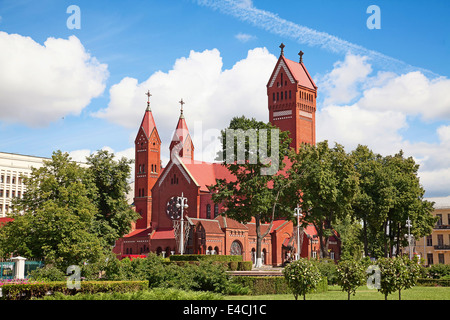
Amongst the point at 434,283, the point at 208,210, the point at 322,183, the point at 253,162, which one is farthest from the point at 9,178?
the point at 434,283

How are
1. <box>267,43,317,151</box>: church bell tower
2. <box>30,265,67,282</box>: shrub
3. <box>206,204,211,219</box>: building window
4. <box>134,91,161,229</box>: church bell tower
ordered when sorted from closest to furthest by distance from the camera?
1. <box>30,265,67,282</box>: shrub
2. <box>206,204,211,219</box>: building window
3. <box>267,43,317,151</box>: church bell tower
4. <box>134,91,161,229</box>: church bell tower

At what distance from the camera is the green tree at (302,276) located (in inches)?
899

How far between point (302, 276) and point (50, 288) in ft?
40.5

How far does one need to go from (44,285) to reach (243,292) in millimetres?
11954

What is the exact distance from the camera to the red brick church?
69.8 meters

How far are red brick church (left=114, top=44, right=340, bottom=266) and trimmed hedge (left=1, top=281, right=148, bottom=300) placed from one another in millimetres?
40116

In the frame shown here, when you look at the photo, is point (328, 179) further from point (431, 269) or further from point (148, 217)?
point (148, 217)

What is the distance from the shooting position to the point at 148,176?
90250 millimetres

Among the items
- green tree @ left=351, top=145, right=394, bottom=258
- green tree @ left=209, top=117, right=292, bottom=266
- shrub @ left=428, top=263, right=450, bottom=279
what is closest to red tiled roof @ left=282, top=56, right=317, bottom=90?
green tree @ left=351, top=145, right=394, bottom=258

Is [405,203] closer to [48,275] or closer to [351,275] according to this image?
[351,275]

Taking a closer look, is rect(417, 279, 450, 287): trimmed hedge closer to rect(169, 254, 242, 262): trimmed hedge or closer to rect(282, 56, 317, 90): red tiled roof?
rect(169, 254, 242, 262): trimmed hedge

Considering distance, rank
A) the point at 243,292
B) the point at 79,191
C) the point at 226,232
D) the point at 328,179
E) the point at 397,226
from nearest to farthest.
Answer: the point at 243,292, the point at 79,191, the point at 328,179, the point at 397,226, the point at 226,232

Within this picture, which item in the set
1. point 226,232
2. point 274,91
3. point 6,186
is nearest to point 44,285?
point 226,232
